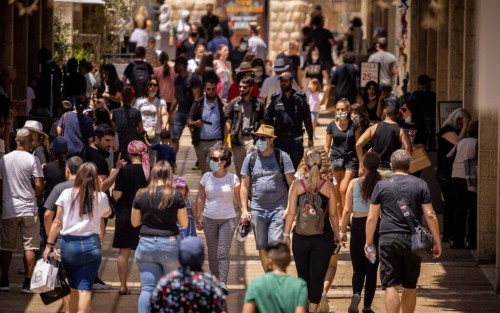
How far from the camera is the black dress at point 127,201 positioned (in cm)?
1492

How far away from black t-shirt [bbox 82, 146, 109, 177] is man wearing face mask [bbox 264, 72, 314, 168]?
10.6 feet

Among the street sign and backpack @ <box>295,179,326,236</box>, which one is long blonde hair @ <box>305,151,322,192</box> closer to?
backpack @ <box>295,179,326,236</box>

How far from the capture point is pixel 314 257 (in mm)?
14297

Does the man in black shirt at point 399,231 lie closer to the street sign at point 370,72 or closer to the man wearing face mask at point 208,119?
the man wearing face mask at point 208,119

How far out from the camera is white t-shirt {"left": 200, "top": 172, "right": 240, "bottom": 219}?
50.2ft

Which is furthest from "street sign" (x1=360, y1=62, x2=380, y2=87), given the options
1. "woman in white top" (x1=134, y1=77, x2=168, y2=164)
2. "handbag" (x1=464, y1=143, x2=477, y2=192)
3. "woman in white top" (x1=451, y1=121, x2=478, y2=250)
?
"handbag" (x1=464, y1=143, x2=477, y2=192)

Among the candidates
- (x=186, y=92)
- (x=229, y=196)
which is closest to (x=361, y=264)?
(x=229, y=196)

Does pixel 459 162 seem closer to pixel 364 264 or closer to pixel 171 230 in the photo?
pixel 364 264

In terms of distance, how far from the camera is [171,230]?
1320cm

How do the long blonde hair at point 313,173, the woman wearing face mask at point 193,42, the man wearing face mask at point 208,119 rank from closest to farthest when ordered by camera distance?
the long blonde hair at point 313,173 → the man wearing face mask at point 208,119 → the woman wearing face mask at point 193,42

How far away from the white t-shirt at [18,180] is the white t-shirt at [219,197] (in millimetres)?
1721

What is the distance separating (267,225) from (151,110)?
21.2ft

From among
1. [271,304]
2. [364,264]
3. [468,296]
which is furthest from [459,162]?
[271,304]

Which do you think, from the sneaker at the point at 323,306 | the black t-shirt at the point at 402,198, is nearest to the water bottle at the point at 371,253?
the black t-shirt at the point at 402,198
